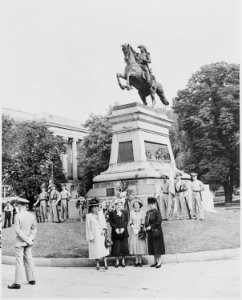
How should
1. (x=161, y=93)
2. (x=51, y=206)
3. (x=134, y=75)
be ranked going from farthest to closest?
(x=161, y=93)
(x=51, y=206)
(x=134, y=75)

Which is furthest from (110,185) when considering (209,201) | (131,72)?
(209,201)

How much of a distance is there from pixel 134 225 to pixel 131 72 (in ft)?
28.3

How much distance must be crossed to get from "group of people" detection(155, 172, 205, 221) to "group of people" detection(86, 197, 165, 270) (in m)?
4.53

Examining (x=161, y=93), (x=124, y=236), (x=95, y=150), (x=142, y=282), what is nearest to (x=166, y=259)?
(x=124, y=236)

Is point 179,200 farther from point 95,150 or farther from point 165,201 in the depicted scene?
point 95,150

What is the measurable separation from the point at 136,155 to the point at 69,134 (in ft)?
110

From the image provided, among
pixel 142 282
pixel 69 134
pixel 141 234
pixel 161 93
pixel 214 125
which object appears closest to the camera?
pixel 142 282

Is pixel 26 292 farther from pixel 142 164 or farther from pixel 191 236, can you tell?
pixel 142 164

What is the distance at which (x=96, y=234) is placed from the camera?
950 cm

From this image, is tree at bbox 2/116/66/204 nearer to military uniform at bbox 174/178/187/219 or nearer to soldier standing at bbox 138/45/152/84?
Answer: soldier standing at bbox 138/45/152/84

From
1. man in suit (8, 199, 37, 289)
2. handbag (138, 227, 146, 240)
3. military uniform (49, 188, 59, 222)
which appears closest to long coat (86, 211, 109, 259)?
handbag (138, 227, 146, 240)

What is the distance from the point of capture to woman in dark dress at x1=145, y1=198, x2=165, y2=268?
934 centimetres

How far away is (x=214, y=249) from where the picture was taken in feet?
34.0

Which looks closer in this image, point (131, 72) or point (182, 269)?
point (182, 269)
